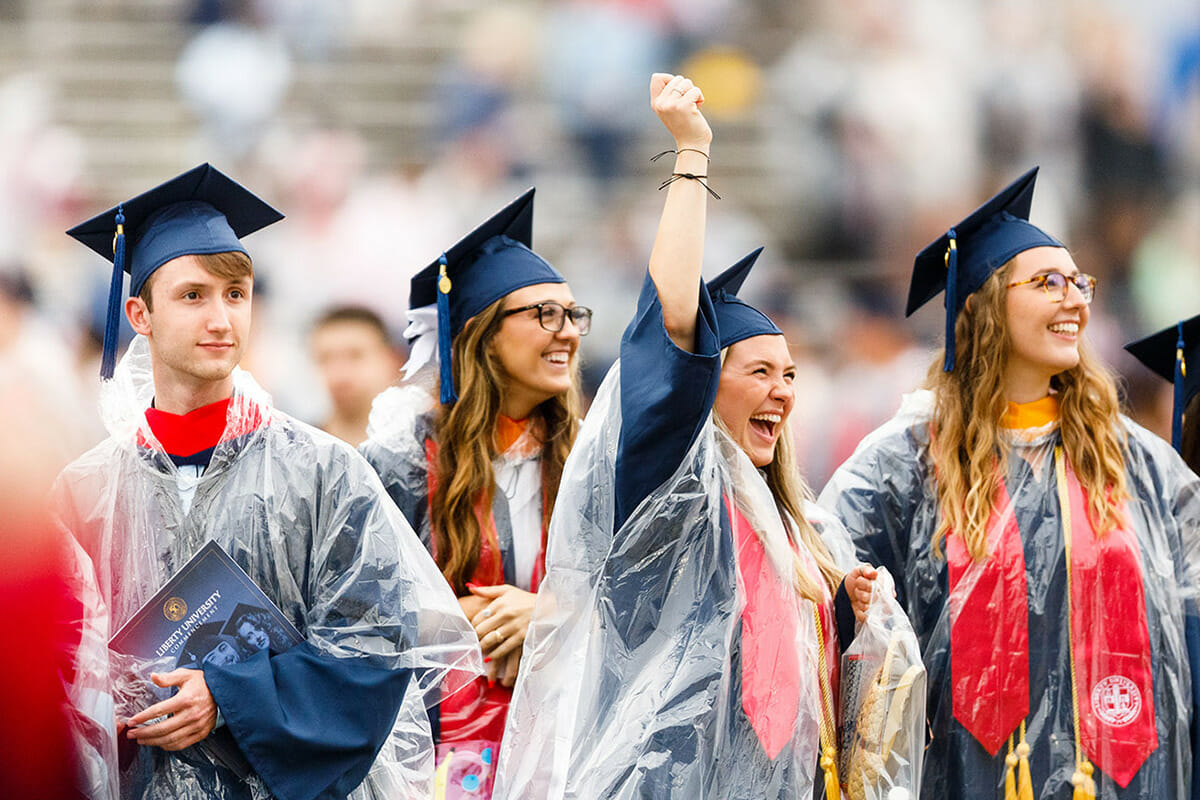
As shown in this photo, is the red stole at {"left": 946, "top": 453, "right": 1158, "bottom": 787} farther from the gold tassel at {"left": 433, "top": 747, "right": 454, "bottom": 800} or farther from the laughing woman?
the gold tassel at {"left": 433, "top": 747, "right": 454, "bottom": 800}

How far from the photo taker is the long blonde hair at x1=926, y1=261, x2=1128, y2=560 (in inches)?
139

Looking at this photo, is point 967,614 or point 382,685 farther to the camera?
point 967,614

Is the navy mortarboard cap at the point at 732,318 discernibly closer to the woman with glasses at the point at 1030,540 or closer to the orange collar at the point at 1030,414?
the woman with glasses at the point at 1030,540

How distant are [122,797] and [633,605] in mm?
1091

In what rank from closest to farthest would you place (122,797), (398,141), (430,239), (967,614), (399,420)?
(122,797) → (967,614) → (399,420) → (430,239) → (398,141)

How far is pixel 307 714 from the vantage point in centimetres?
283

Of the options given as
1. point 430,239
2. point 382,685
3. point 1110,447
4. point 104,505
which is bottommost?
point 382,685

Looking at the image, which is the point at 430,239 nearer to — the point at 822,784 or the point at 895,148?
the point at 895,148

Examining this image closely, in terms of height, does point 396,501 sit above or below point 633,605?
above

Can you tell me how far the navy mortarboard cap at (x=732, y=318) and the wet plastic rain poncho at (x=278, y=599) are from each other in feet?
2.72

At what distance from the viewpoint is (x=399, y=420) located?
12.2 ft

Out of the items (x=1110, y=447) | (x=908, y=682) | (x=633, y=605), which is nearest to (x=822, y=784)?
(x=908, y=682)

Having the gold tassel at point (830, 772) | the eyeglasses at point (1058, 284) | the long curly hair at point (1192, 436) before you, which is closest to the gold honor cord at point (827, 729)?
the gold tassel at point (830, 772)

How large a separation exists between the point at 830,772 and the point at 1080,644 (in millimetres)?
851
